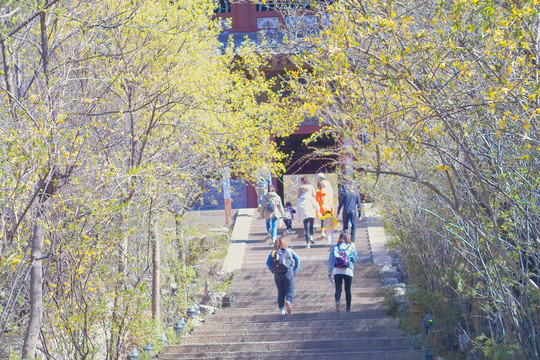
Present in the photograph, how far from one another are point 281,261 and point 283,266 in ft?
0.30

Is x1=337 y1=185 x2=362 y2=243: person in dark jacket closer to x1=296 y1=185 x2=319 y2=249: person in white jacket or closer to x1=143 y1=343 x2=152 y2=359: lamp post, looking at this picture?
x1=296 y1=185 x2=319 y2=249: person in white jacket

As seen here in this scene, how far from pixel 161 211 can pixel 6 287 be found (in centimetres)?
350

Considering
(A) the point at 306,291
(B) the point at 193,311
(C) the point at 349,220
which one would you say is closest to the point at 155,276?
(B) the point at 193,311

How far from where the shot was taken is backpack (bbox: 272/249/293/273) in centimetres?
1212

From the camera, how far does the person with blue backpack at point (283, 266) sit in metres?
12.1

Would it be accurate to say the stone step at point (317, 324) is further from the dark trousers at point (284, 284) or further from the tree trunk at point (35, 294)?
the tree trunk at point (35, 294)

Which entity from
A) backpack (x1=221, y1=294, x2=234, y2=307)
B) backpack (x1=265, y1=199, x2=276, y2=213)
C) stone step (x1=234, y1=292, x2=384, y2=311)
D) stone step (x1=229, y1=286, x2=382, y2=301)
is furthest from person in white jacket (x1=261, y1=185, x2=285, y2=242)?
backpack (x1=221, y1=294, x2=234, y2=307)

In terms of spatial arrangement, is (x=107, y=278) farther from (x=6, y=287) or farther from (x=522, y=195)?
(x=522, y=195)

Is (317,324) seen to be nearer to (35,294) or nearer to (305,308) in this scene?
(305,308)

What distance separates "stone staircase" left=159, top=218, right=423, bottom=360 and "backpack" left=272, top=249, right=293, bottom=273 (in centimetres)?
82

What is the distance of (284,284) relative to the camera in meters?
12.5

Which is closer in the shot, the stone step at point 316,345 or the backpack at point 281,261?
the stone step at point 316,345

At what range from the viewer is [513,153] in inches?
288

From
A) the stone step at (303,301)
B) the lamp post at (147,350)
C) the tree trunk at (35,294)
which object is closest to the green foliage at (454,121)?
the stone step at (303,301)
